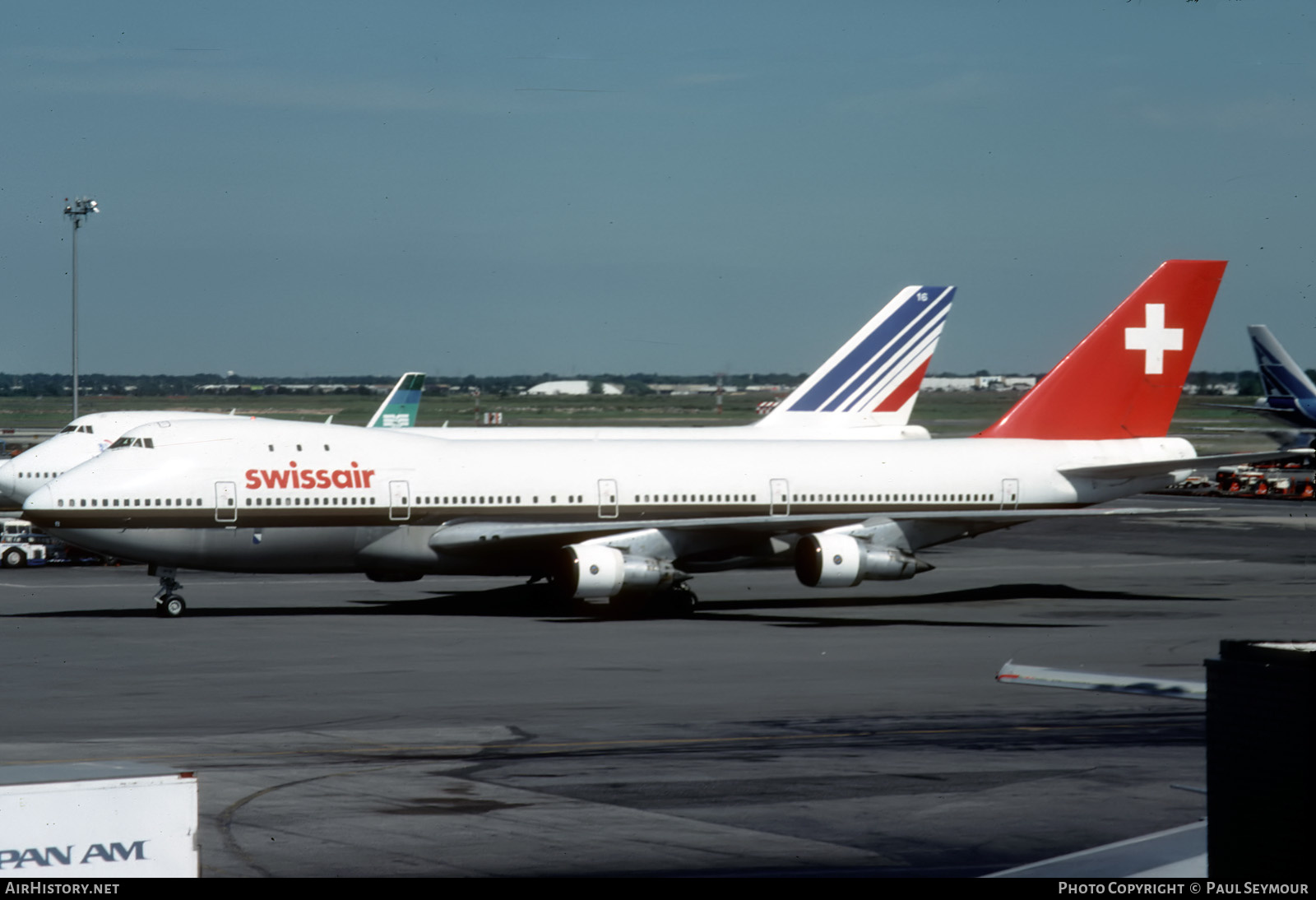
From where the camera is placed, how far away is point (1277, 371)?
96312 mm

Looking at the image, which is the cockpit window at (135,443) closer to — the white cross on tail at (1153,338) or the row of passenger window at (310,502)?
the row of passenger window at (310,502)

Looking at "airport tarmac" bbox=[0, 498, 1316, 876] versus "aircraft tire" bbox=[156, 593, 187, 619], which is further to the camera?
"aircraft tire" bbox=[156, 593, 187, 619]

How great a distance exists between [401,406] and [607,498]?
50.6 metres

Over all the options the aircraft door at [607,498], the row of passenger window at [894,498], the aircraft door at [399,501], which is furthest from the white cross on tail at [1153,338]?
the aircraft door at [399,501]

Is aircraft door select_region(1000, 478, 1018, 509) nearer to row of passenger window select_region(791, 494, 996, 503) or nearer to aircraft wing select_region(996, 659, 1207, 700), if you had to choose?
row of passenger window select_region(791, 494, 996, 503)

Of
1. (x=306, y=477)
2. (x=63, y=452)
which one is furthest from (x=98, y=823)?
(x=63, y=452)

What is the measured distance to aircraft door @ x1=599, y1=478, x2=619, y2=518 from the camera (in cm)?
4266

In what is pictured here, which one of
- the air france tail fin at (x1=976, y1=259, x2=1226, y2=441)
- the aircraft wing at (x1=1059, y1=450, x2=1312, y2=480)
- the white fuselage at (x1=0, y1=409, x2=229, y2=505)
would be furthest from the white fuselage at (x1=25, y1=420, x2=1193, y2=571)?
the white fuselage at (x1=0, y1=409, x2=229, y2=505)

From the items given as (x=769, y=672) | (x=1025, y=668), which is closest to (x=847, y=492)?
(x=769, y=672)

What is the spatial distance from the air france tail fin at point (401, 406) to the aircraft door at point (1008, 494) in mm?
49195

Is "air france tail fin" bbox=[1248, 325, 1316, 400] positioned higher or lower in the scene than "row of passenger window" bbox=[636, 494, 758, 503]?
higher

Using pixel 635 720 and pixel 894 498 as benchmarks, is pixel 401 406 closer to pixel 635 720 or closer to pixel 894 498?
pixel 894 498

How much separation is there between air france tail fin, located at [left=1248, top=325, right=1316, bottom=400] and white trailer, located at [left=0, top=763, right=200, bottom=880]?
93.4 meters

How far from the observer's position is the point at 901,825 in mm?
18172
